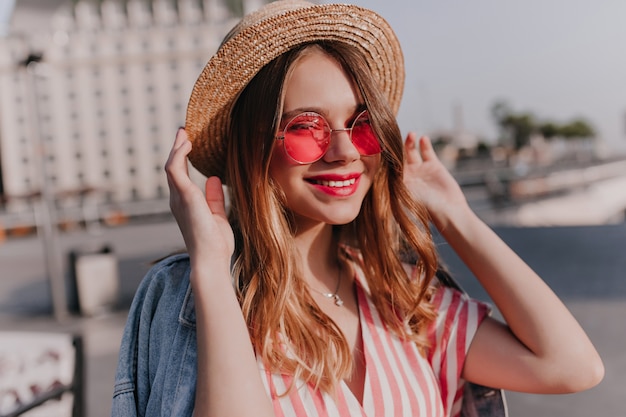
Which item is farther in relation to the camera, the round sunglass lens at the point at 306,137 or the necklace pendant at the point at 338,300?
the necklace pendant at the point at 338,300

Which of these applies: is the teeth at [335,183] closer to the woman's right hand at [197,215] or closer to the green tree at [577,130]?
the woman's right hand at [197,215]

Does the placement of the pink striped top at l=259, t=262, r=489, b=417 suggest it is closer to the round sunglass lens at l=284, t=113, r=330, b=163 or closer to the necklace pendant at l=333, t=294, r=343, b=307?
the necklace pendant at l=333, t=294, r=343, b=307

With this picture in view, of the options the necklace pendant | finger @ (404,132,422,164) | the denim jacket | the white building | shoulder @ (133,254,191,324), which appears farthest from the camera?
the white building

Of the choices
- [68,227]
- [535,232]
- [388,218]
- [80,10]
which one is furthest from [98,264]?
[80,10]

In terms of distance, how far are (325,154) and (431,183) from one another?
42 centimetres

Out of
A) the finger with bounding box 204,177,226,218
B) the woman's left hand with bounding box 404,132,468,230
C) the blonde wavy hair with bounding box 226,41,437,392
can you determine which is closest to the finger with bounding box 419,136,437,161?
the woman's left hand with bounding box 404,132,468,230

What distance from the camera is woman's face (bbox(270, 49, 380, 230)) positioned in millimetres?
1333

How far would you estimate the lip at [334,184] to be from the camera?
1.37 m

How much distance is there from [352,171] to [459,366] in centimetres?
56

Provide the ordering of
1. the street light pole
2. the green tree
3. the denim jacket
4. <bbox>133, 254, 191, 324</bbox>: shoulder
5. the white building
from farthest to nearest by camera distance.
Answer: the green tree < the white building < the street light pole < <bbox>133, 254, 191, 324</bbox>: shoulder < the denim jacket

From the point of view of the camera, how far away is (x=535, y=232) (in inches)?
399

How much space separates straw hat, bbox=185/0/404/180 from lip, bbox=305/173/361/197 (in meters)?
0.30

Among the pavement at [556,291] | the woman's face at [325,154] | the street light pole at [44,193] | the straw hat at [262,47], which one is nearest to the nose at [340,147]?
the woman's face at [325,154]

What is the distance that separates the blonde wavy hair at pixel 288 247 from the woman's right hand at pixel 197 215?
10 centimetres
